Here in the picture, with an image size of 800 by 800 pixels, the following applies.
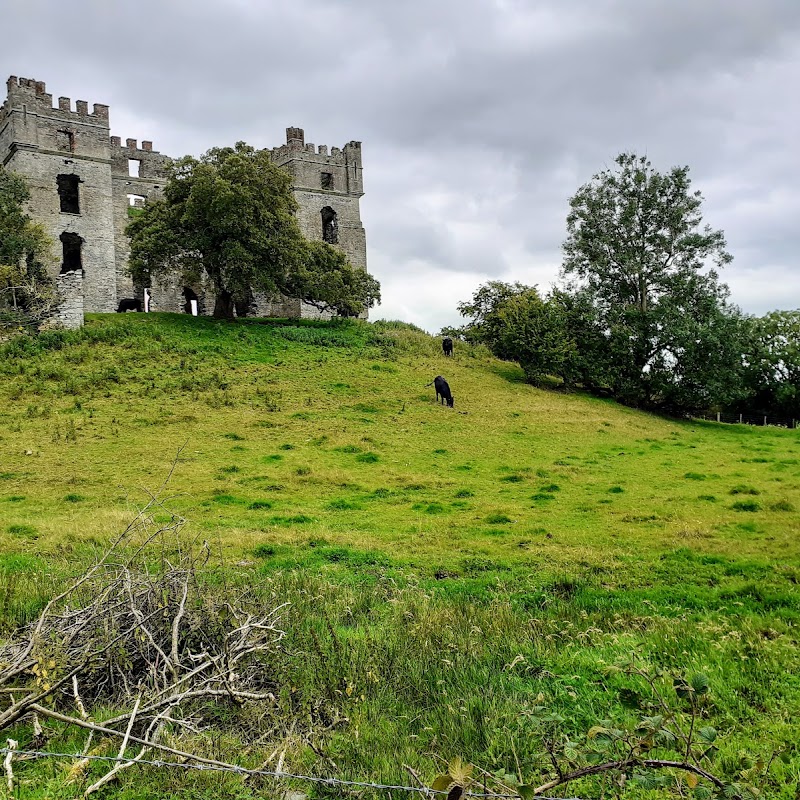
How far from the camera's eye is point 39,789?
4.29 meters

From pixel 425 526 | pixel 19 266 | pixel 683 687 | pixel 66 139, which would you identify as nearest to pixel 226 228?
pixel 19 266

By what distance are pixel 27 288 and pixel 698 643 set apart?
32202 millimetres

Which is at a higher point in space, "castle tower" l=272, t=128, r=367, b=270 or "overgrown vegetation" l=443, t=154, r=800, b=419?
"castle tower" l=272, t=128, r=367, b=270

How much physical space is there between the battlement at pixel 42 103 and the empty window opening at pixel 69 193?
11.9 feet

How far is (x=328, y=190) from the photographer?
172 feet

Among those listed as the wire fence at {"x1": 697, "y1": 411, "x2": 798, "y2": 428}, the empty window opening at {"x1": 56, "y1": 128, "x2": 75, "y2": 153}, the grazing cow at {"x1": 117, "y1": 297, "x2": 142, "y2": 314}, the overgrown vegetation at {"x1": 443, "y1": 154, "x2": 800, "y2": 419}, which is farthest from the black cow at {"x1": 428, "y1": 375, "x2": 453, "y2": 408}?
the grazing cow at {"x1": 117, "y1": 297, "x2": 142, "y2": 314}

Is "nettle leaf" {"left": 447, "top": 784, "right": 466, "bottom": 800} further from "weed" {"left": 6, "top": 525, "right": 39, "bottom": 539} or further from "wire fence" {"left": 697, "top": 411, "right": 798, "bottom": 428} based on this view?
"wire fence" {"left": 697, "top": 411, "right": 798, "bottom": 428}

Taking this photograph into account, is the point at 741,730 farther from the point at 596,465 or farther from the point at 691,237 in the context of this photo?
the point at 691,237

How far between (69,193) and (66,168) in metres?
3.85

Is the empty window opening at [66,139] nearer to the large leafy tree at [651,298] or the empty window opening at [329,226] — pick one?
the empty window opening at [329,226]

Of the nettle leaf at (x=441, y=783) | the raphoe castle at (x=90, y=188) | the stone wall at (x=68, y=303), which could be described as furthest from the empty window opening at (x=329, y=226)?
the nettle leaf at (x=441, y=783)

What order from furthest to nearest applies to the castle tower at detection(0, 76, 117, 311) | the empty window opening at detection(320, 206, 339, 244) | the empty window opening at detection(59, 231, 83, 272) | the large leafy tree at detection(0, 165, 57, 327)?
the empty window opening at detection(320, 206, 339, 244)
the empty window opening at detection(59, 231, 83, 272)
the castle tower at detection(0, 76, 117, 311)
the large leafy tree at detection(0, 165, 57, 327)

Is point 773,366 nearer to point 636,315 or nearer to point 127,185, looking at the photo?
point 636,315

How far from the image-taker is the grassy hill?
5383 mm
